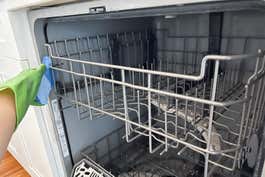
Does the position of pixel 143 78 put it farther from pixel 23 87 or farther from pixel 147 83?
pixel 23 87

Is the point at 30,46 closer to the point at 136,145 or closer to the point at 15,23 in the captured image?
→ the point at 15,23

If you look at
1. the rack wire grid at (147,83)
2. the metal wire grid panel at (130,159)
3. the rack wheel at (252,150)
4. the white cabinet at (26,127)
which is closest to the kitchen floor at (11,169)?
the white cabinet at (26,127)

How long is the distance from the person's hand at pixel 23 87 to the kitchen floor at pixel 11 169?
36.9 inches

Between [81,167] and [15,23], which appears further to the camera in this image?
[81,167]

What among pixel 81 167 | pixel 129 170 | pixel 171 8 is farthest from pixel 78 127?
pixel 171 8

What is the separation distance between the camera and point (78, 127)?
904 millimetres

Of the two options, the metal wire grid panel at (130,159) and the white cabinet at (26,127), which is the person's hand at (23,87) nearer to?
the white cabinet at (26,127)

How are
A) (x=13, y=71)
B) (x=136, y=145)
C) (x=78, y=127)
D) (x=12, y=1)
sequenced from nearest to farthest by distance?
(x=12, y=1)
(x=13, y=71)
(x=78, y=127)
(x=136, y=145)

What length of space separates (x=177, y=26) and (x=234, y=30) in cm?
31

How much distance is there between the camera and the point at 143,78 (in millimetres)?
972

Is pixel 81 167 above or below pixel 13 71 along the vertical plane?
below

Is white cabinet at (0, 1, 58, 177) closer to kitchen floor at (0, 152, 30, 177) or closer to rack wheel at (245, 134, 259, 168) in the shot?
kitchen floor at (0, 152, 30, 177)

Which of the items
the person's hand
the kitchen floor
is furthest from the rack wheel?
the kitchen floor

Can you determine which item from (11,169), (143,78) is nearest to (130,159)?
(143,78)
